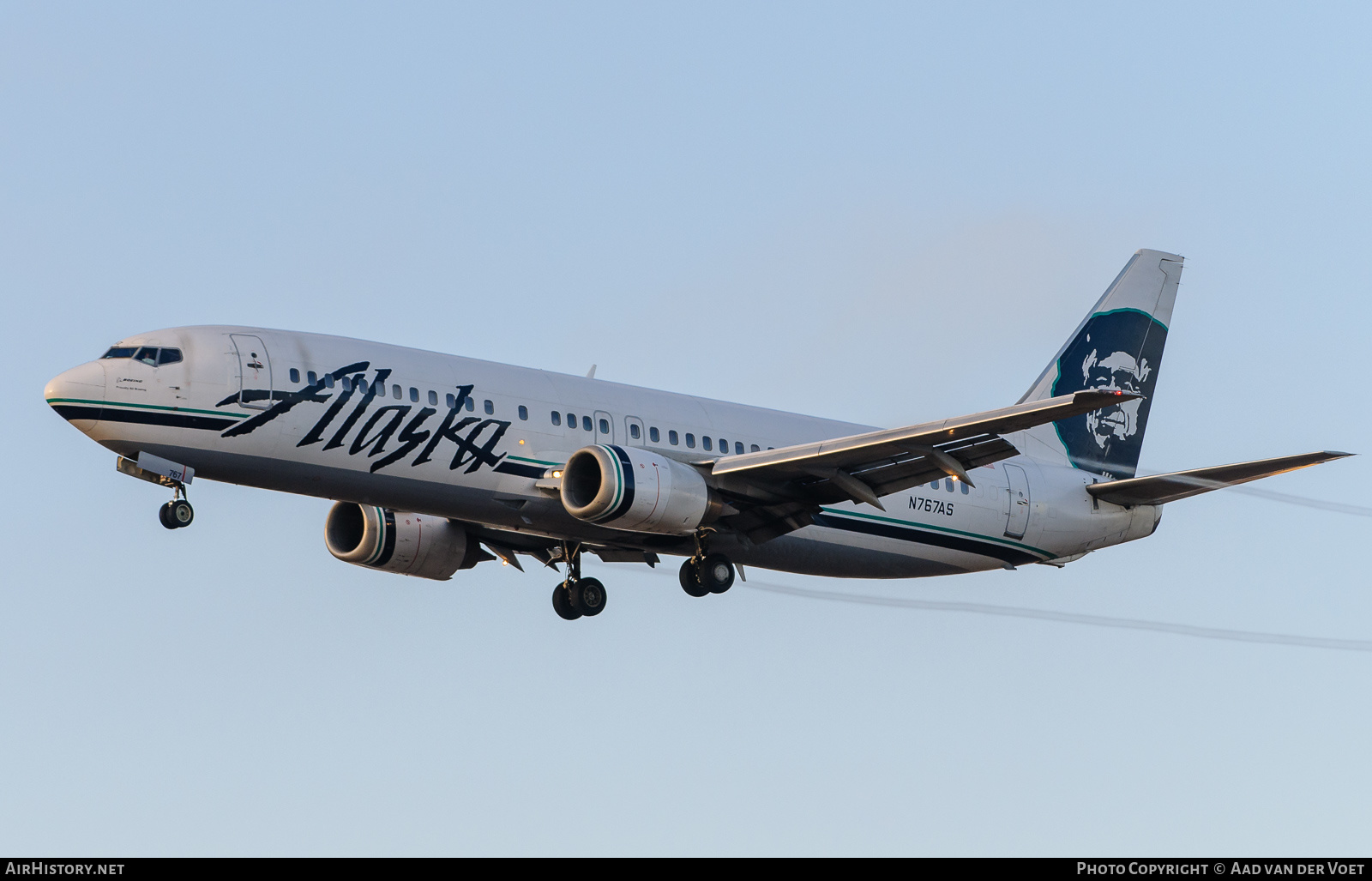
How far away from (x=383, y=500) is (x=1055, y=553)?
56.5ft

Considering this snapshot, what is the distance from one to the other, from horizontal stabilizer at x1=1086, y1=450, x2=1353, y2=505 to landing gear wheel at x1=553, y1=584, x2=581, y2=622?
13.1 metres

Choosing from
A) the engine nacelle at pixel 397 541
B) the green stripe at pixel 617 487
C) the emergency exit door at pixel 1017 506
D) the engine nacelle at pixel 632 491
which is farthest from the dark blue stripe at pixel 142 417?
the emergency exit door at pixel 1017 506

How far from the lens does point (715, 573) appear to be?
39.4m

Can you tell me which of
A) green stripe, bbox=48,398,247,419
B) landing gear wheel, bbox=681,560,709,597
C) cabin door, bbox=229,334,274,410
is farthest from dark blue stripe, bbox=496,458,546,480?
green stripe, bbox=48,398,247,419

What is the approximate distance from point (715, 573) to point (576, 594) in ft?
14.5

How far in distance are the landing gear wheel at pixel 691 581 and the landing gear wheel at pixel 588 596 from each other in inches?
132

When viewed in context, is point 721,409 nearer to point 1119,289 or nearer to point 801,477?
point 801,477

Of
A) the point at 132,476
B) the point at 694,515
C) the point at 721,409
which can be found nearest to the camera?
the point at 132,476

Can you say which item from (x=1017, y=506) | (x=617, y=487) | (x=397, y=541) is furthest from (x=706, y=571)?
(x=1017, y=506)

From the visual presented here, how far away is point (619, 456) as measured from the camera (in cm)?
3659

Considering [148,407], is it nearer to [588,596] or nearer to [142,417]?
[142,417]

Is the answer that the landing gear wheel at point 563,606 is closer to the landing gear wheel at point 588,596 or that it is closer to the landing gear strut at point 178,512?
the landing gear wheel at point 588,596
